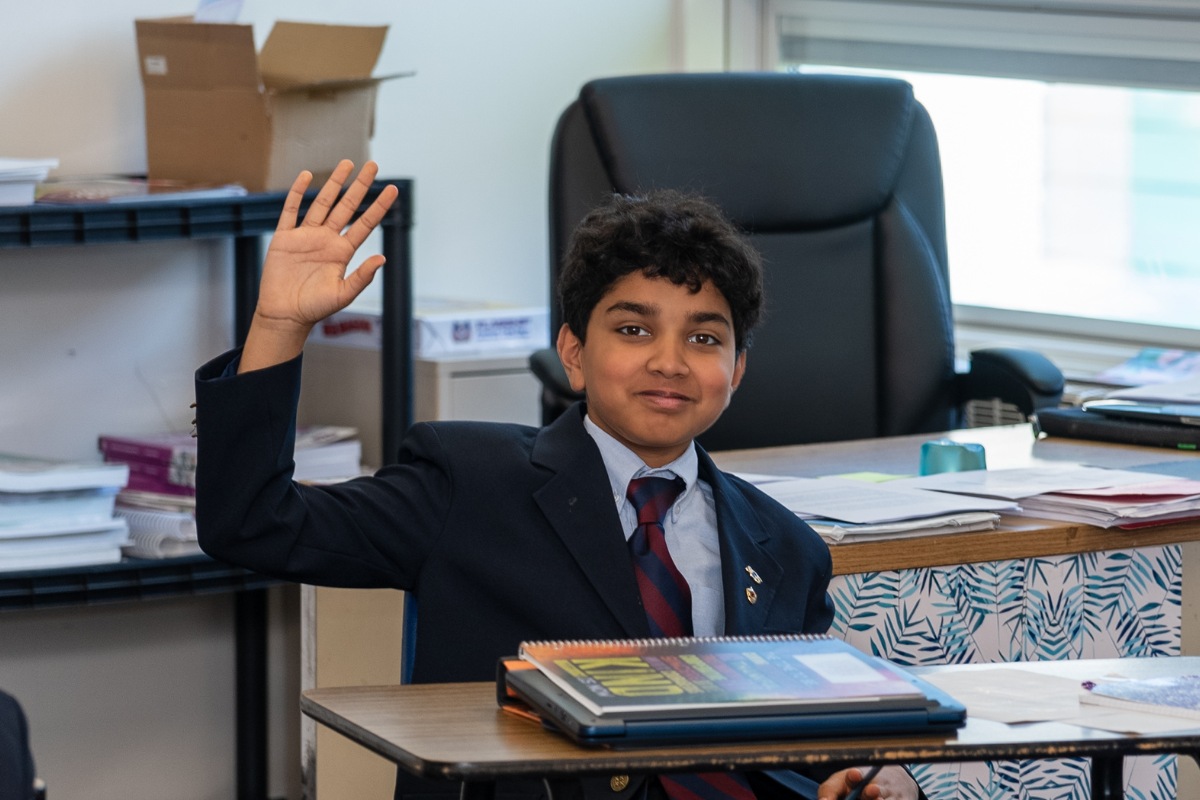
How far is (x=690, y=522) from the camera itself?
157cm

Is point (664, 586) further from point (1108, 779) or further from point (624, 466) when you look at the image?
point (1108, 779)

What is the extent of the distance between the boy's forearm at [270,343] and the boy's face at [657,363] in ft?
1.07

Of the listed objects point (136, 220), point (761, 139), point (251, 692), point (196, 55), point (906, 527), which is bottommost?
point (251, 692)

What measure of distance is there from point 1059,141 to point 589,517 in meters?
2.14

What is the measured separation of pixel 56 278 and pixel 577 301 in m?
1.48

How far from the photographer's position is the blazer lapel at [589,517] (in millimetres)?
1456

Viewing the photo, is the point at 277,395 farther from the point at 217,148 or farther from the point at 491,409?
the point at 491,409

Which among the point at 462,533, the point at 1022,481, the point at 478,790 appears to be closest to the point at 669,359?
the point at 462,533

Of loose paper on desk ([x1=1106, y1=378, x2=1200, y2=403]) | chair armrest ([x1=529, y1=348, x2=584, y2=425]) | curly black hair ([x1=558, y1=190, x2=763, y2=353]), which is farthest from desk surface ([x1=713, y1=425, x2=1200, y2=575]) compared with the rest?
curly black hair ([x1=558, y1=190, x2=763, y2=353])

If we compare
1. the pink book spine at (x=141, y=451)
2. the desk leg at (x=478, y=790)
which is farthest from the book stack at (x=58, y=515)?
the desk leg at (x=478, y=790)

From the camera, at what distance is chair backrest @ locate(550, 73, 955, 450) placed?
2.59 meters

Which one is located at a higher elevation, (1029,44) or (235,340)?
(1029,44)

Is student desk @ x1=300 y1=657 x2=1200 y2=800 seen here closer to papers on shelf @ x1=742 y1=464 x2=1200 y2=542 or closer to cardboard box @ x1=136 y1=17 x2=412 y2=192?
papers on shelf @ x1=742 y1=464 x2=1200 y2=542

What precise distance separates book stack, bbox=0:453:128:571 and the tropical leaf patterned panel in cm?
118
